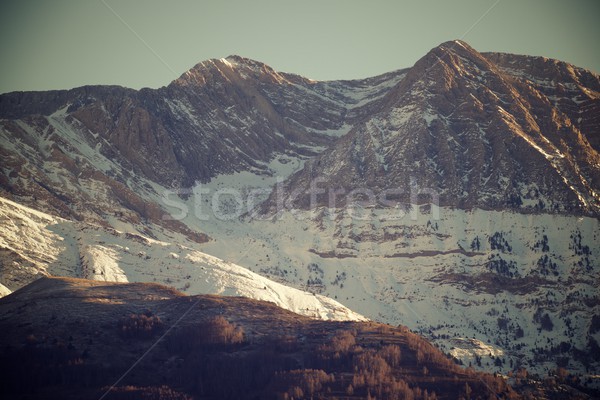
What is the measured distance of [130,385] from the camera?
652ft

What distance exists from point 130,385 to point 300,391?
31.5 metres

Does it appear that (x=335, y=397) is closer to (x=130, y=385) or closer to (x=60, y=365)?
(x=130, y=385)

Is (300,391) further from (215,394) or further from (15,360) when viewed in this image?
(15,360)

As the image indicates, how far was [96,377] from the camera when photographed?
200 metres

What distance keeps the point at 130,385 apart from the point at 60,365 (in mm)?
13708

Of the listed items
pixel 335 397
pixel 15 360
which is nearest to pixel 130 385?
pixel 15 360

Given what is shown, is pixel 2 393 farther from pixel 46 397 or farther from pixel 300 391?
pixel 300 391

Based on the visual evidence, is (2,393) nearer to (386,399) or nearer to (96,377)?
(96,377)

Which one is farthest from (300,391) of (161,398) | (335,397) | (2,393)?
(2,393)

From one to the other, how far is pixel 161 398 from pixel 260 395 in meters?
18.6

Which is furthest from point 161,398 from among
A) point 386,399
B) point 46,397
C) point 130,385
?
point 386,399

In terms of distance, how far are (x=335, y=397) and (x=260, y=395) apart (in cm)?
1403

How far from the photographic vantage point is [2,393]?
189250 millimetres

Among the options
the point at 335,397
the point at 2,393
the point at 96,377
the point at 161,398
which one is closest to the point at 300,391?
the point at 335,397
